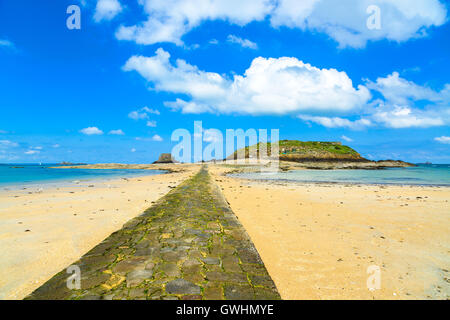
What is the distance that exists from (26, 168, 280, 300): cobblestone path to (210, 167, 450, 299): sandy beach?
655 millimetres

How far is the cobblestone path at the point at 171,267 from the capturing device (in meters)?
3.14

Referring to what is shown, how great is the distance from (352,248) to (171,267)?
14.0 ft

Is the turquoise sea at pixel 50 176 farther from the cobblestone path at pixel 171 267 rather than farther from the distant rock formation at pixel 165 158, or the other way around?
the distant rock formation at pixel 165 158

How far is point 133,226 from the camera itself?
20.6 ft

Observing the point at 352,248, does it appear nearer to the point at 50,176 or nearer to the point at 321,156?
the point at 50,176

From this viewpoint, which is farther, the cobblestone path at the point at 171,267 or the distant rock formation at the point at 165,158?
the distant rock formation at the point at 165,158

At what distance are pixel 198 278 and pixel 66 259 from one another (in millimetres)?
3146

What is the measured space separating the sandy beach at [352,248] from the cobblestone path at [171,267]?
2.15ft

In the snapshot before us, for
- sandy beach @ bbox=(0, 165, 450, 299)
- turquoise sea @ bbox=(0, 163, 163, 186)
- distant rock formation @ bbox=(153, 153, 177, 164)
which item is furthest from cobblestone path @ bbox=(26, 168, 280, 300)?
distant rock formation @ bbox=(153, 153, 177, 164)

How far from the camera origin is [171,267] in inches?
152

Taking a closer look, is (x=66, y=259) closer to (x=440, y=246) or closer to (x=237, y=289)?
(x=237, y=289)

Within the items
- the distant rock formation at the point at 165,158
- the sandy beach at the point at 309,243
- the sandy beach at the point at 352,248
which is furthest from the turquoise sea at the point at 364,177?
the distant rock formation at the point at 165,158
